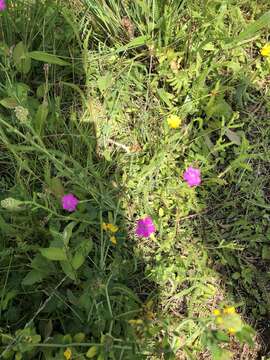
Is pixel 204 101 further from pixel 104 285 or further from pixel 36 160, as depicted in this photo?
pixel 104 285

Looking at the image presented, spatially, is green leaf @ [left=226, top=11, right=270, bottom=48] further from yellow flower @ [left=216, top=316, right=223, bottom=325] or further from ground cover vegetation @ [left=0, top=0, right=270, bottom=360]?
yellow flower @ [left=216, top=316, right=223, bottom=325]

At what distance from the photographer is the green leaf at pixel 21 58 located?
64.6 inches

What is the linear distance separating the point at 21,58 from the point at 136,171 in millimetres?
586

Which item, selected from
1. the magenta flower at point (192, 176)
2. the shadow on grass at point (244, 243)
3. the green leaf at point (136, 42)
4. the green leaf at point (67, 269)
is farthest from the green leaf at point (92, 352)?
the green leaf at point (136, 42)

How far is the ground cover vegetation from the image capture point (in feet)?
4.66

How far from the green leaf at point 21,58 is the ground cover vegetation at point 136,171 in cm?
1

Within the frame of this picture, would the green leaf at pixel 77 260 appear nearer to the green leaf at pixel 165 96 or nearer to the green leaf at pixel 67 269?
the green leaf at pixel 67 269

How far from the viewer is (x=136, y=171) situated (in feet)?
5.59

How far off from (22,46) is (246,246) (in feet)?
3.55

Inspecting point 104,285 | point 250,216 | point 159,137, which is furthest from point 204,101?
point 104,285

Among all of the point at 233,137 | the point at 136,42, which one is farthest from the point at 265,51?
the point at 136,42

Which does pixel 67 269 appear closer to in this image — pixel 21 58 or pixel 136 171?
pixel 136 171

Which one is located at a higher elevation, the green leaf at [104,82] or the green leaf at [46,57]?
the green leaf at [46,57]

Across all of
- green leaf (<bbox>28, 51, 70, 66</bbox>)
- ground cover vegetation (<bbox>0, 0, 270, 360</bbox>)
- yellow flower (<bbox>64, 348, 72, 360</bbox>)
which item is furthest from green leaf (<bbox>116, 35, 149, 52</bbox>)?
yellow flower (<bbox>64, 348, 72, 360</bbox>)
